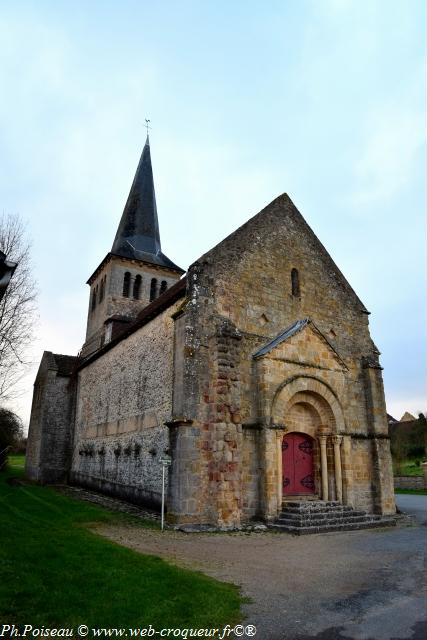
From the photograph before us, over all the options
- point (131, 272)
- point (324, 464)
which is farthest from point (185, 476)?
point (131, 272)

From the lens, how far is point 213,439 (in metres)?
12.0

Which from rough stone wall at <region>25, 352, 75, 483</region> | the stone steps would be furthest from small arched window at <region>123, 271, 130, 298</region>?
the stone steps

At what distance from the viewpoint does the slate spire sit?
31562 millimetres

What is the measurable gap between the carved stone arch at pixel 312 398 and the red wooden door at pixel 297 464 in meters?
1.00

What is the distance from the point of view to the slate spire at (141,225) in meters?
31.6

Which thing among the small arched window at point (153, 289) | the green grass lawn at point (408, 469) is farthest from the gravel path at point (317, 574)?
the green grass lawn at point (408, 469)

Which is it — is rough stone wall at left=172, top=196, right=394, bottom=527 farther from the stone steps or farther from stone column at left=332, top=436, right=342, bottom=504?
the stone steps

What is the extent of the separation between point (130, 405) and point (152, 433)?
8.76 ft

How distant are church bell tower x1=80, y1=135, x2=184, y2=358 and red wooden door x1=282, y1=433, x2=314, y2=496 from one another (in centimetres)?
1493

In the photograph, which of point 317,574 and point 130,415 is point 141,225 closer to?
point 130,415

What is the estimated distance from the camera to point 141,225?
33188mm

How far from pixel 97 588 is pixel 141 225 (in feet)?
97.5

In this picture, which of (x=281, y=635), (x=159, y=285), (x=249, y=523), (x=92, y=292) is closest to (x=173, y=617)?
(x=281, y=635)

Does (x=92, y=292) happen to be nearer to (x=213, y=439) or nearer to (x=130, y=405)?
(x=130, y=405)
